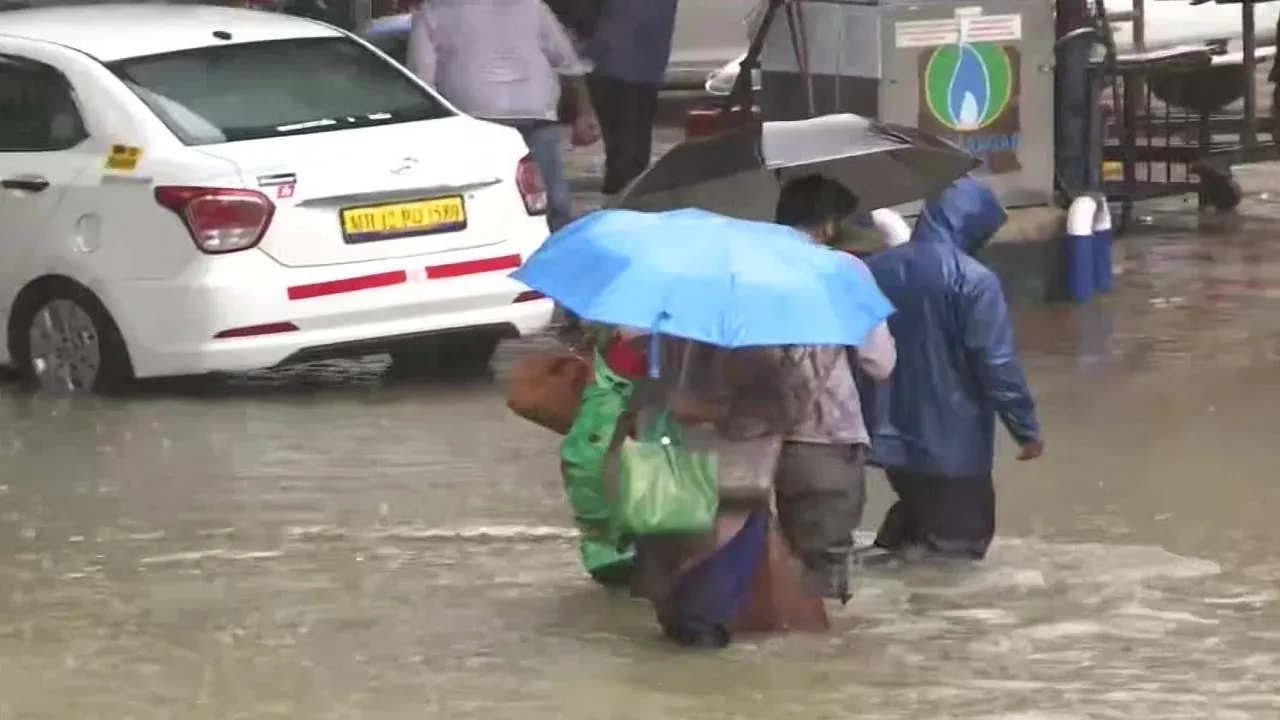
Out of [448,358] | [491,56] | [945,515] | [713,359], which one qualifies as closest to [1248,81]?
[491,56]

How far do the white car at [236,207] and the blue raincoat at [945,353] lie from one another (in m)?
3.15

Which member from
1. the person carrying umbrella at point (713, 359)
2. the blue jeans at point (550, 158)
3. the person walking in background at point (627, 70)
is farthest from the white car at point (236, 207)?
the person carrying umbrella at point (713, 359)

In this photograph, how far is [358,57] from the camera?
10.7 m

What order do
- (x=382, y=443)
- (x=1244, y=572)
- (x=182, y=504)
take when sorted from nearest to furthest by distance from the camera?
(x=1244, y=572)
(x=182, y=504)
(x=382, y=443)

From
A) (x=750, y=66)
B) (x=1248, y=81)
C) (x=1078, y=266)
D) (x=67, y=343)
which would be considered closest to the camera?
(x=67, y=343)

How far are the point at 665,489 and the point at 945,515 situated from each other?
1.38m

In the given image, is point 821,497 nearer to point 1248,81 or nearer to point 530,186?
point 530,186

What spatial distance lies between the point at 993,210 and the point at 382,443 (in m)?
2.81

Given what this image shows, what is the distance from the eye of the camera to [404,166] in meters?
9.91

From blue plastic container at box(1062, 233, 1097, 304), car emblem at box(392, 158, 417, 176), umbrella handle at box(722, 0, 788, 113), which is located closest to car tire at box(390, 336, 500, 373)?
car emblem at box(392, 158, 417, 176)

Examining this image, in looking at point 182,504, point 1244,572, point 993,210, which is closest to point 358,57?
point 182,504

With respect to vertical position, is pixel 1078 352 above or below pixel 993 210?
below

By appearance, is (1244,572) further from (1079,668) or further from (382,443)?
(382,443)

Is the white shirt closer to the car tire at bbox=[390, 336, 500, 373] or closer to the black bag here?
the car tire at bbox=[390, 336, 500, 373]
